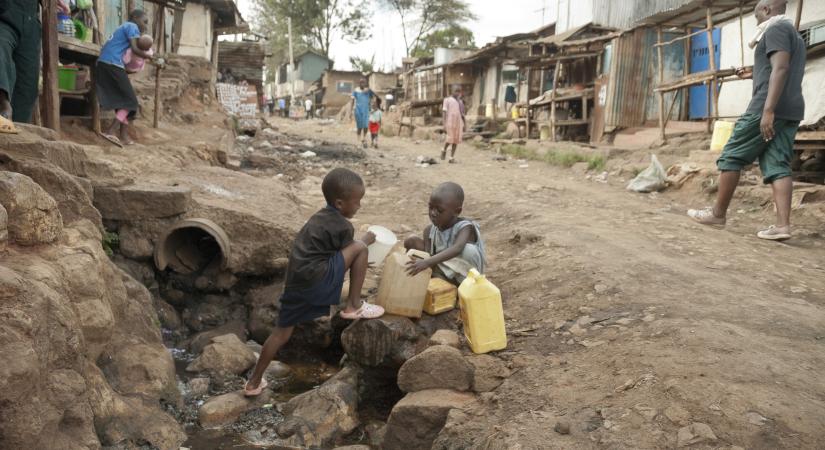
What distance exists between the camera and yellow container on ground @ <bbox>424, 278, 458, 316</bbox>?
3.33 m

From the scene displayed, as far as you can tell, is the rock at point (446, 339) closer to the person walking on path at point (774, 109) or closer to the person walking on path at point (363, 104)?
the person walking on path at point (774, 109)

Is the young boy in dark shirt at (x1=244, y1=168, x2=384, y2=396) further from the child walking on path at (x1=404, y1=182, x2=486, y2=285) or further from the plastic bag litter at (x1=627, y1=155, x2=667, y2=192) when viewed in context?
the plastic bag litter at (x1=627, y1=155, x2=667, y2=192)

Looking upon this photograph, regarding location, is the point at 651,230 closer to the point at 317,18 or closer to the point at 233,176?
the point at 233,176

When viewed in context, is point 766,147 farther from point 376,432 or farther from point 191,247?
point 191,247

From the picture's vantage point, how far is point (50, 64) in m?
4.50

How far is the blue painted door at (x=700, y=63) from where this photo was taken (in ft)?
33.7

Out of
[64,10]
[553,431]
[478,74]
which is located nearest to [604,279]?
[553,431]

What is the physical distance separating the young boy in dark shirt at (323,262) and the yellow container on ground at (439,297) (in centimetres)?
31

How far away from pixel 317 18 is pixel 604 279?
39459 millimetres

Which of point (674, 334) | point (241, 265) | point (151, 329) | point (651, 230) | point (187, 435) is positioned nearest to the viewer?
point (674, 334)

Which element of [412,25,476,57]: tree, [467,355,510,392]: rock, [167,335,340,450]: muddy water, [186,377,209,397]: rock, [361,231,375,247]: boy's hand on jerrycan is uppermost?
[412,25,476,57]: tree

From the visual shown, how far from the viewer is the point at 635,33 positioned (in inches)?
453

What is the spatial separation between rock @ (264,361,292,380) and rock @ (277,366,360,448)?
47 centimetres

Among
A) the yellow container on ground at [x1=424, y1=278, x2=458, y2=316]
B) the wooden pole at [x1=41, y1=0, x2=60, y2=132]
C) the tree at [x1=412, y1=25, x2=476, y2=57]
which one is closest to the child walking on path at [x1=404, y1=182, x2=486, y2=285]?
the yellow container on ground at [x1=424, y1=278, x2=458, y2=316]
